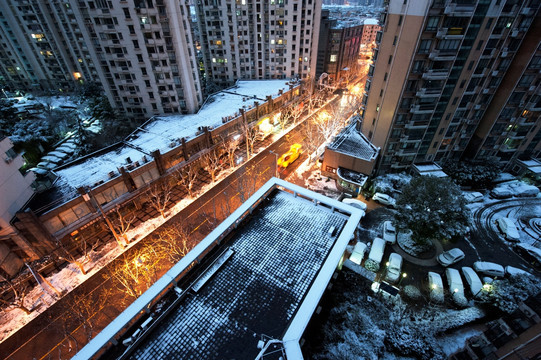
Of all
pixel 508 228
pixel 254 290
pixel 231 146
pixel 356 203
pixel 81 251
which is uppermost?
pixel 254 290

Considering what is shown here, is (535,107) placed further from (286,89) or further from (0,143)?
(0,143)

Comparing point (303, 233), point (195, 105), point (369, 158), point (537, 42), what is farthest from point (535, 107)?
point (195, 105)

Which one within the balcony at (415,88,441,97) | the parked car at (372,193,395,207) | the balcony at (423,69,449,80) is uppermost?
the balcony at (423,69,449,80)

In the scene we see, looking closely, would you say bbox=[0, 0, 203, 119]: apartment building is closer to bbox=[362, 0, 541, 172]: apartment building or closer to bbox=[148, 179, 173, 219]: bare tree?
bbox=[148, 179, 173, 219]: bare tree

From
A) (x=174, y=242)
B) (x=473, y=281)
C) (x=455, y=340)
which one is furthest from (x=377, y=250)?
(x=174, y=242)

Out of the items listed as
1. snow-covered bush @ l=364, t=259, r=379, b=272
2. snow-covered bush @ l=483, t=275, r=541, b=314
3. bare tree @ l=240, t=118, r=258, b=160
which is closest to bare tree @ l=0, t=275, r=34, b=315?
→ bare tree @ l=240, t=118, r=258, b=160

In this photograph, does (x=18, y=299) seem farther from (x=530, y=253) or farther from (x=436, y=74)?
(x=530, y=253)
